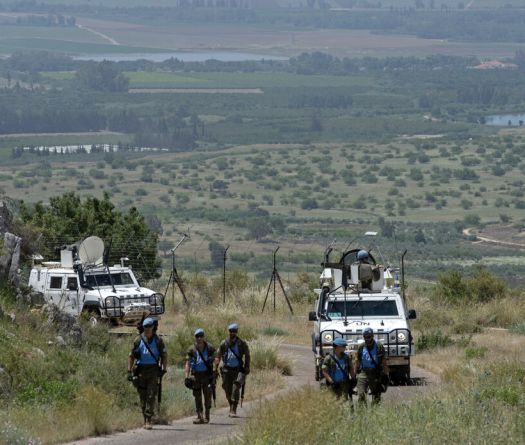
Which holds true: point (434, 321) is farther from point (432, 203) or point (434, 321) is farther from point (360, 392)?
point (432, 203)

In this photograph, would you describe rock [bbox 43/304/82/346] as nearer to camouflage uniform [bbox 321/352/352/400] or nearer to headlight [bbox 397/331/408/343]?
headlight [bbox 397/331/408/343]

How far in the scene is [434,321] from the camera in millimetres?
37500

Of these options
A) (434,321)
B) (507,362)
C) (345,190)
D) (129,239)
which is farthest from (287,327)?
(345,190)

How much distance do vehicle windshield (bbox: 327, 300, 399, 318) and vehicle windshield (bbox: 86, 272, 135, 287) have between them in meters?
9.51

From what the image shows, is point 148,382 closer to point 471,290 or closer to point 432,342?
point 432,342

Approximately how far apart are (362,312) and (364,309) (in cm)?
9

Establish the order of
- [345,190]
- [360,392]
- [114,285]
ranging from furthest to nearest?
[345,190] → [114,285] → [360,392]

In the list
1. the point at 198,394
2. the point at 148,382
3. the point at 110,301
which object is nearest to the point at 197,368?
the point at 198,394

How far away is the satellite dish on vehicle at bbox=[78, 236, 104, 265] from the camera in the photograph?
35.3 m

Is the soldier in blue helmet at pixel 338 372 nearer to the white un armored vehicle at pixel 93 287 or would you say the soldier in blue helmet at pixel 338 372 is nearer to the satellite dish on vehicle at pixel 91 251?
the white un armored vehicle at pixel 93 287

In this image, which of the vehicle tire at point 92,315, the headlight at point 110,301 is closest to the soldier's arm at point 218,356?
the vehicle tire at point 92,315

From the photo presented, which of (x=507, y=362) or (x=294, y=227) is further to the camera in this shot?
(x=294, y=227)

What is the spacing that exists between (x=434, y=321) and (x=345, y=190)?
444 feet

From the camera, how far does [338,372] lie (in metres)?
21.7
